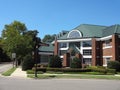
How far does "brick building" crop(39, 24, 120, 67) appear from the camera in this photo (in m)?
50.8

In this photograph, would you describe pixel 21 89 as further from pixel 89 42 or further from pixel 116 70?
pixel 89 42

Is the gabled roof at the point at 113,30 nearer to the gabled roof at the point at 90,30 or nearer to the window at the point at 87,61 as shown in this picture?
the gabled roof at the point at 90,30

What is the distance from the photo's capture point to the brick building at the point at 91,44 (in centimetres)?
5078

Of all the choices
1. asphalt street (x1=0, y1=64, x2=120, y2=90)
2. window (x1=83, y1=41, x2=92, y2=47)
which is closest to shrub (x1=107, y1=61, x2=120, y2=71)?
window (x1=83, y1=41, x2=92, y2=47)

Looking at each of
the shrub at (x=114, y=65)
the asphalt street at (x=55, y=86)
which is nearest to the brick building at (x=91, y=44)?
the shrub at (x=114, y=65)

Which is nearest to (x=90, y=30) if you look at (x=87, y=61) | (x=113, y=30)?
(x=87, y=61)

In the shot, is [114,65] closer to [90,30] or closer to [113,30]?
[113,30]

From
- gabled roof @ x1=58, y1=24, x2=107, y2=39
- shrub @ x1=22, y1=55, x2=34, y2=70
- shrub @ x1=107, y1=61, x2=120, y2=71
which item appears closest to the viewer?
shrub @ x1=107, y1=61, x2=120, y2=71

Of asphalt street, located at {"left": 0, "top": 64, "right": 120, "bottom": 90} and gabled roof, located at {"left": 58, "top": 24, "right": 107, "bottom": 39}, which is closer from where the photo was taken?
asphalt street, located at {"left": 0, "top": 64, "right": 120, "bottom": 90}

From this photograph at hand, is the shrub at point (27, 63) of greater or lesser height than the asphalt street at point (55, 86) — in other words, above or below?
above

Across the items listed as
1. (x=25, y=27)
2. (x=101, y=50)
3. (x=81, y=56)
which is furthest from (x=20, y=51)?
(x=101, y=50)

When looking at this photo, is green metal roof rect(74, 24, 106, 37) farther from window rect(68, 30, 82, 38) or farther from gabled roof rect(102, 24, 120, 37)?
gabled roof rect(102, 24, 120, 37)

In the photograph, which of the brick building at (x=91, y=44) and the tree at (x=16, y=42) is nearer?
the brick building at (x=91, y=44)

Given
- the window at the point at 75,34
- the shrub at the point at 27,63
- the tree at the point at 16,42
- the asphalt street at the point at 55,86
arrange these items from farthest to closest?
the tree at the point at 16,42
the window at the point at 75,34
the shrub at the point at 27,63
the asphalt street at the point at 55,86
